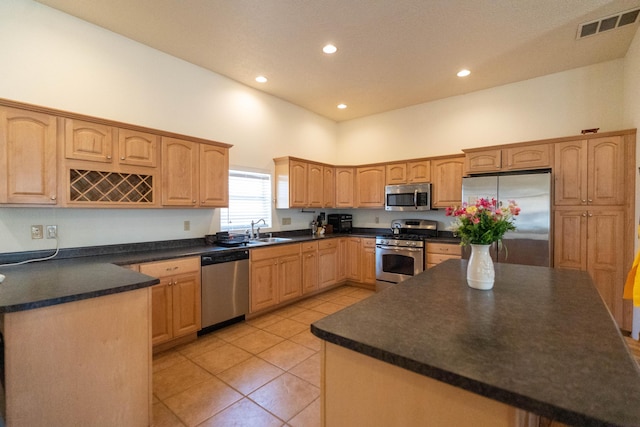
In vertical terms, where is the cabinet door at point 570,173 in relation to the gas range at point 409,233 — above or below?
above

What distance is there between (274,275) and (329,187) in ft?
6.91

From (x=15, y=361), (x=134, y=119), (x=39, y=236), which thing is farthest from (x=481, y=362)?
(x=134, y=119)

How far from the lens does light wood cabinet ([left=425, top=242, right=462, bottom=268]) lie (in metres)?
3.99

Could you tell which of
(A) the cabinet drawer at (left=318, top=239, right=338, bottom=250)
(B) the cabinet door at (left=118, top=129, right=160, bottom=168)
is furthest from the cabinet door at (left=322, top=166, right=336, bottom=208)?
(B) the cabinet door at (left=118, top=129, right=160, bottom=168)

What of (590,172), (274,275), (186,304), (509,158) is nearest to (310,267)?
(274,275)

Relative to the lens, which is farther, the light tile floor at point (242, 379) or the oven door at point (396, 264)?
the oven door at point (396, 264)

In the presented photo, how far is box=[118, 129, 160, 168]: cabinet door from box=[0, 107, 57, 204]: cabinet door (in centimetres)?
47

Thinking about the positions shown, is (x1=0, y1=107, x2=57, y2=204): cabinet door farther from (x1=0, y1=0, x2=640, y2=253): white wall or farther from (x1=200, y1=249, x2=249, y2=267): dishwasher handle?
(x1=200, y1=249, x2=249, y2=267): dishwasher handle

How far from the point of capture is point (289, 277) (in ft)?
13.2

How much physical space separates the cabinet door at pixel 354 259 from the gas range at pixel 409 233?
0.46 metres

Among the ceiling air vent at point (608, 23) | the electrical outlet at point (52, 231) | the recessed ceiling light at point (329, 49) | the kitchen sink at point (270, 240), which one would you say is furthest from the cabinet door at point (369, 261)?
the electrical outlet at point (52, 231)

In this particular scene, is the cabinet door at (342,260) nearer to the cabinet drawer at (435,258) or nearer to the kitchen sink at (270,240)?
the kitchen sink at (270,240)

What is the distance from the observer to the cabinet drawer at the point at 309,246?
426cm

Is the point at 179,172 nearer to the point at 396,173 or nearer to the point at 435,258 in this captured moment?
the point at 396,173
